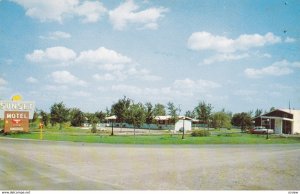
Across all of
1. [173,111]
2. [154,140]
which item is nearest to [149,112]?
[173,111]

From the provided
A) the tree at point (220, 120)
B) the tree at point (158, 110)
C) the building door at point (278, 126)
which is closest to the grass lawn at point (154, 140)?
the building door at point (278, 126)

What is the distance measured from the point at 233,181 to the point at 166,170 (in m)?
3.41

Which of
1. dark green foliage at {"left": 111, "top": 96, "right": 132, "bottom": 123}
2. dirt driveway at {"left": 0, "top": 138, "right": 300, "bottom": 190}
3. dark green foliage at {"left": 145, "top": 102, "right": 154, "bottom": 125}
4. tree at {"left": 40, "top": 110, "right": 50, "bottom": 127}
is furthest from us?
dark green foliage at {"left": 145, "top": 102, "right": 154, "bottom": 125}

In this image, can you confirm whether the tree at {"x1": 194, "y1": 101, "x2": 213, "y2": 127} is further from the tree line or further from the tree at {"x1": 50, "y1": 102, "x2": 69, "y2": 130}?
the tree at {"x1": 50, "y1": 102, "x2": 69, "y2": 130}

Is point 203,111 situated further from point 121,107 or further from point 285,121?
point 121,107

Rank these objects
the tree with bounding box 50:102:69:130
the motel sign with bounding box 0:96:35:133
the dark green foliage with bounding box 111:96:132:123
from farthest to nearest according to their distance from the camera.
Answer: the tree with bounding box 50:102:69:130 < the dark green foliage with bounding box 111:96:132:123 < the motel sign with bounding box 0:96:35:133

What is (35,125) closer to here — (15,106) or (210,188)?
(15,106)

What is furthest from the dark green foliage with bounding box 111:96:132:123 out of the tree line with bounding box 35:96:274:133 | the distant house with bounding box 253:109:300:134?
the distant house with bounding box 253:109:300:134

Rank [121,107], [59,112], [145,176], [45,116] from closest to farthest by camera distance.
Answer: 1. [145,176]
2. [121,107]
3. [59,112]
4. [45,116]

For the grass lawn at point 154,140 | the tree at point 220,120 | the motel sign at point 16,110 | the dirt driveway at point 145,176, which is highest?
the motel sign at point 16,110

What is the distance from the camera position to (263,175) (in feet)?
41.8

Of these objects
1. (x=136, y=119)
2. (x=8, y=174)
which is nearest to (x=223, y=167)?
(x=8, y=174)

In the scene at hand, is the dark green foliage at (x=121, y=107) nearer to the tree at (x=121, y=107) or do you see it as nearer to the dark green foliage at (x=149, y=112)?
the tree at (x=121, y=107)

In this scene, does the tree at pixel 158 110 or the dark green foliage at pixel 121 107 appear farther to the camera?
the tree at pixel 158 110
